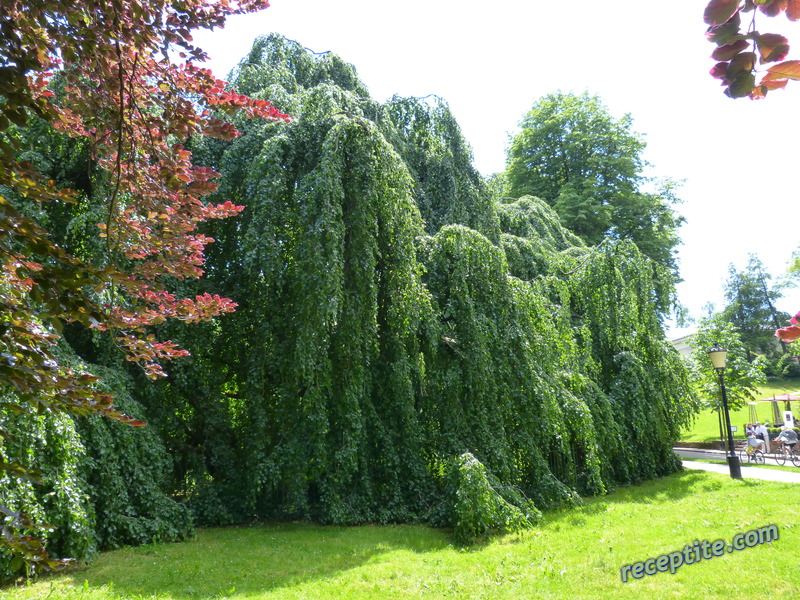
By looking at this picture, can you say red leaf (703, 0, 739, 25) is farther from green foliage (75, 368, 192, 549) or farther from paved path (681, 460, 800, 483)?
paved path (681, 460, 800, 483)

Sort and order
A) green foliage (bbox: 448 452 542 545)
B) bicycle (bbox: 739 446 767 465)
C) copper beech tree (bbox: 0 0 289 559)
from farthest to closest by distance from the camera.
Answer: bicycle (bbox: 739 446 767 465)
green foliage (bbox: 448 452 542 545)
copper beech tree (bbox: 0 0 289 559)

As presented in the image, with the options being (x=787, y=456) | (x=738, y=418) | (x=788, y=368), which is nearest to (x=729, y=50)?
(x=787, y=456)

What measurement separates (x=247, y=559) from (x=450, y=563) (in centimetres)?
197

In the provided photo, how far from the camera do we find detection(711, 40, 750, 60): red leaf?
3.86 ft

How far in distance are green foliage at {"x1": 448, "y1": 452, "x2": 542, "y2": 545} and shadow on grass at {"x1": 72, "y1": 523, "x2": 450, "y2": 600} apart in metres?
0.32

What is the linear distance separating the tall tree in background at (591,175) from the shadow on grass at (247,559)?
549 inches

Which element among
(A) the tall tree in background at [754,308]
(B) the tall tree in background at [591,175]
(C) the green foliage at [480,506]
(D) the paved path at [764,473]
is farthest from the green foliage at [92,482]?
(A) the tall tree in background at [754,308]

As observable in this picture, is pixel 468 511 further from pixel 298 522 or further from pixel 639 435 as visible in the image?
pixel 639 435

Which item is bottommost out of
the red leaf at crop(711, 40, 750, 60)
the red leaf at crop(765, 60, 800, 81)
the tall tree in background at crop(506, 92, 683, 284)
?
the red leaf at crop(765, 60, 800, 81)

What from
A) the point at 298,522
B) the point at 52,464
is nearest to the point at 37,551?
the point at 52,464

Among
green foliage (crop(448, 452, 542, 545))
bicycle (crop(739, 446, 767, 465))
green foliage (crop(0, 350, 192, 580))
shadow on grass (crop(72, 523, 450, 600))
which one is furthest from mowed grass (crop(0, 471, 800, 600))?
bicycle (crop(739, 446, 767, 465))

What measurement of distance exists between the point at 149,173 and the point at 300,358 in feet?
12.9

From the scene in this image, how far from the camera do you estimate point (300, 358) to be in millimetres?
6266

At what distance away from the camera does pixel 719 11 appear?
3.74 ft
